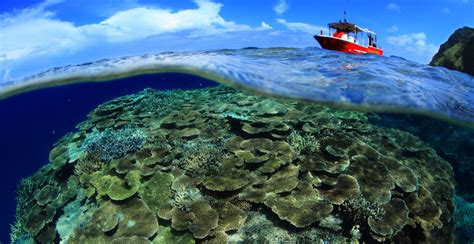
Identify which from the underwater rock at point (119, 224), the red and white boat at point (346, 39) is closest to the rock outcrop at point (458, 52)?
the red and white boat at point (346, 39)

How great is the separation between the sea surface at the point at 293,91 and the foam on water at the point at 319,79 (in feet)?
0.10

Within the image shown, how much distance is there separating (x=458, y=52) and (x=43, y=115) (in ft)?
81.4

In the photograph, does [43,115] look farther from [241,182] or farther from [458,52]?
[458,52]

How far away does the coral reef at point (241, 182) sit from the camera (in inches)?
236

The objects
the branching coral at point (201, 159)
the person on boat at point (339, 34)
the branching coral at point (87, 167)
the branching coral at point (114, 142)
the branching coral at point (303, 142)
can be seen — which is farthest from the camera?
the person on boat at point (339, 34)

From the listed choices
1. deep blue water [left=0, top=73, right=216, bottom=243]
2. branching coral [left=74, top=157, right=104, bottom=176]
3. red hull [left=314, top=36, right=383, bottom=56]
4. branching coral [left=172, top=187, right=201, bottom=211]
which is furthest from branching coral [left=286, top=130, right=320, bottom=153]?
red hull [left=314, top=36, right=383, bottom=56]

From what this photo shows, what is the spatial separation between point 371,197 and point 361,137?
8.39 ft

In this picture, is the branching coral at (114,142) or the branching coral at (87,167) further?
the branching coral at (114,142)

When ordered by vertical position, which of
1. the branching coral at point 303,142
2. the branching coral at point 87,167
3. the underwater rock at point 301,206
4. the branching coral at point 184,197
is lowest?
the underwater rock at point 301,206

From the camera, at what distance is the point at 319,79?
9.59 meters

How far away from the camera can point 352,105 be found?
9688mm

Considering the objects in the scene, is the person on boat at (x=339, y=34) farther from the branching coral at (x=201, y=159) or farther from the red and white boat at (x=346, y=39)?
Result: the branching coral at (x=201, y=159)

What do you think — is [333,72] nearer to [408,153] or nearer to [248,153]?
[408,153]

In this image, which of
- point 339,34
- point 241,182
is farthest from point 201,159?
point 339,34
